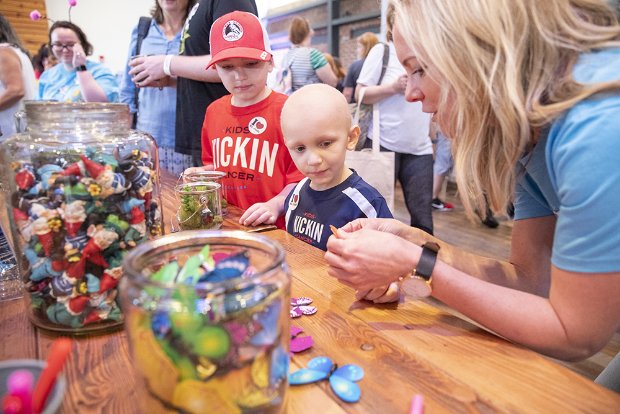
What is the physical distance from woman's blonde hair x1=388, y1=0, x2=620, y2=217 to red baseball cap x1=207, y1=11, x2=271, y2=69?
809 mm

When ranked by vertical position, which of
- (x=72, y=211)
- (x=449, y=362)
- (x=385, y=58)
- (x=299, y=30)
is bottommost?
(x=449, y=362)

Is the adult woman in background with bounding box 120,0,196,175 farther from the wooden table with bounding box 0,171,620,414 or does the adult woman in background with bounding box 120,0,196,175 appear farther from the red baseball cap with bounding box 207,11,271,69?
the wooden table with bounding box 0,171,620,414

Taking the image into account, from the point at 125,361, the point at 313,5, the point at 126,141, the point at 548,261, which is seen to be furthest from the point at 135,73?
the point at 313,5

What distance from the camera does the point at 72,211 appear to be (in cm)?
61

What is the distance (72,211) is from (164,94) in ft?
5.28

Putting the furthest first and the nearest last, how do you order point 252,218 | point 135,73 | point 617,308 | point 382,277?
point 135,73
point 252,218
point 382,277
point 617,308

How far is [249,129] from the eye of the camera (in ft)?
5.49

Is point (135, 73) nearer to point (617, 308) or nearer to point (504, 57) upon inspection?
point (504, 57)

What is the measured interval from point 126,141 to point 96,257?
0.20 metres

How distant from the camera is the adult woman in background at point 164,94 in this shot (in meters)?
2.00

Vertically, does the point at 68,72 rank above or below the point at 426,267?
above

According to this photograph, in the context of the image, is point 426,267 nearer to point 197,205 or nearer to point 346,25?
point 197,205

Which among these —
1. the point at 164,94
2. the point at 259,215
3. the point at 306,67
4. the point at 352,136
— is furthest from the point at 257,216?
the point at 306,67

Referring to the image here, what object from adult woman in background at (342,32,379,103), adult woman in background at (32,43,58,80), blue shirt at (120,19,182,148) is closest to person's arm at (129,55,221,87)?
blue shirt at (120,19,182,148)
